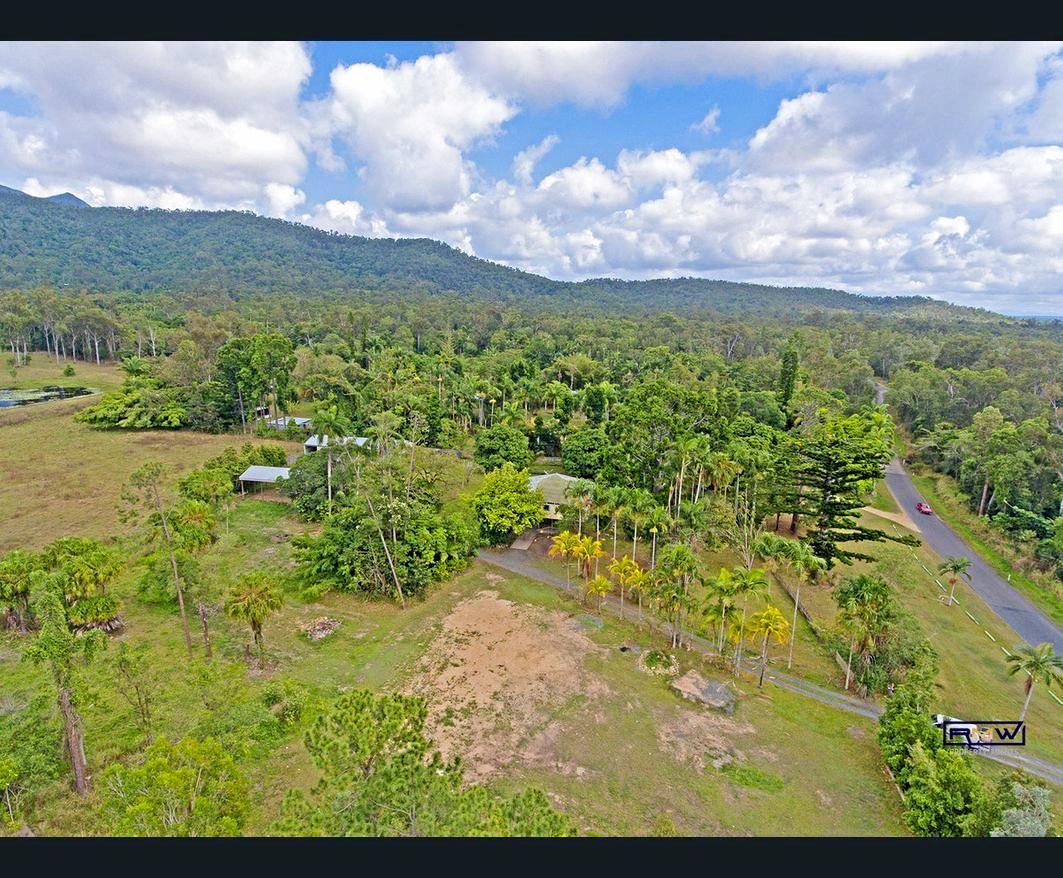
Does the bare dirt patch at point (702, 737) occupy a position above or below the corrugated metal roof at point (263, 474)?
below

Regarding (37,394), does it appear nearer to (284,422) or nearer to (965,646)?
(284,422)

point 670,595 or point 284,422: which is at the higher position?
point 284,422

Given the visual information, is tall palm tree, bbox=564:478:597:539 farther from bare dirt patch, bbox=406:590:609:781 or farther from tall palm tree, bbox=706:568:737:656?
tall palm tree, bbox=706:568:737:656

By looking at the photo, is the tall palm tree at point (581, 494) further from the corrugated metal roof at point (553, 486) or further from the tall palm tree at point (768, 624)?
the tall palm tree at point (768, 624)

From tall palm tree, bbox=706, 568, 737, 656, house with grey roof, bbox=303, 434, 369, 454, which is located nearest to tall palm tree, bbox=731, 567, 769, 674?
tall palm tree, bbox=706, 568, 737, 656

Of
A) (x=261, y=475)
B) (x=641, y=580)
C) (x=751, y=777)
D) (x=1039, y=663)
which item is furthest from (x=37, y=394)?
(x=1039, y=663)

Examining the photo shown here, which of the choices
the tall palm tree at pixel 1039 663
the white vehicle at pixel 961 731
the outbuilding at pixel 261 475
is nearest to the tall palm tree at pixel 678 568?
the white vehicle at pixel 961 731
